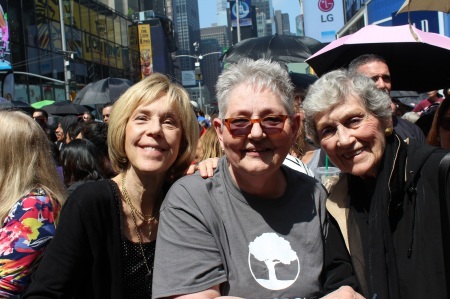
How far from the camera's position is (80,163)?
4.47 m

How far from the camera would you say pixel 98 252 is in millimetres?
2445

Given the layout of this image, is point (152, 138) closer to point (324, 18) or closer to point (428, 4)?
point (428, 4)

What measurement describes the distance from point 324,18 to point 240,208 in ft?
74.7

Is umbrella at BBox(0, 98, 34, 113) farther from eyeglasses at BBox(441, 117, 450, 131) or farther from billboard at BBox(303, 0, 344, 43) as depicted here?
billboard at BBox(303, 0, 344, 43)

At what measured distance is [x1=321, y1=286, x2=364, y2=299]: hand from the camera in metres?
2.07

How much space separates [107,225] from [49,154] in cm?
77

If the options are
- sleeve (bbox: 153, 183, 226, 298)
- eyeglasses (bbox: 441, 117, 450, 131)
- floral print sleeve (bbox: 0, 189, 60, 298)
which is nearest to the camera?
sleeve (bbox: 153, 183, 226, 298)

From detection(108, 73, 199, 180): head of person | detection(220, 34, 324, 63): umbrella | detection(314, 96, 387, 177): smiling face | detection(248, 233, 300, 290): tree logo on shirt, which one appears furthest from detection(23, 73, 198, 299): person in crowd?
detection(220, 34, 324, 63): umbrella

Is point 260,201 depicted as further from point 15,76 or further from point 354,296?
point 15,76

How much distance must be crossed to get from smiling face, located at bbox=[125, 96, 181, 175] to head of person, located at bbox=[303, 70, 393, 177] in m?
0.79

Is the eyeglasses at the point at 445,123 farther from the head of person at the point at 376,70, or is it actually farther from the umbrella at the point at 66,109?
the umbrella at the point at 66,109

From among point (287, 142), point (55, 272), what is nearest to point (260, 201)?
point (287, 142)

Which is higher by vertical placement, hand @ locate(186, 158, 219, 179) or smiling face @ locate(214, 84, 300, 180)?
smiling face @ locate(214, 84, 300, 180)

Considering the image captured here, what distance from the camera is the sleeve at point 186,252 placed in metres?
2.03
